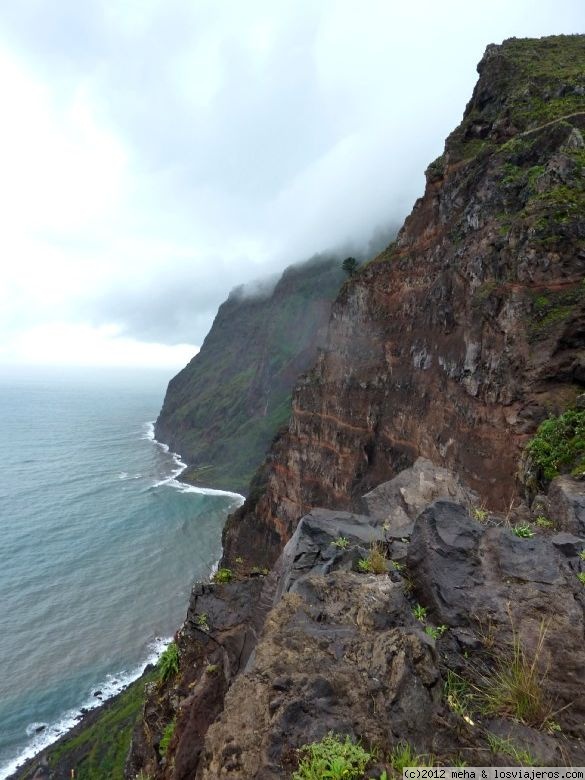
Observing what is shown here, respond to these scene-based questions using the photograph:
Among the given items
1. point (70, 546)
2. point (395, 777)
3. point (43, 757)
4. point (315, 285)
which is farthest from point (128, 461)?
point (395, 777)

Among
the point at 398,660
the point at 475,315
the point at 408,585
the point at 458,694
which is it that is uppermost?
the point at 475,315

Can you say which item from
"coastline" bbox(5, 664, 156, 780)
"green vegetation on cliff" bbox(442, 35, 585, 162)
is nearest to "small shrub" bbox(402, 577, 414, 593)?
"green vegetation on cliff" bbox(442, 35, 585, 162)

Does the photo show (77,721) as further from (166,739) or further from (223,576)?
(166,739)

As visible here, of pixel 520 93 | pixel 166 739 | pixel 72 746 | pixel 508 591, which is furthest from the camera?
pixel 72 746

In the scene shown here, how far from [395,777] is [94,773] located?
124 feet

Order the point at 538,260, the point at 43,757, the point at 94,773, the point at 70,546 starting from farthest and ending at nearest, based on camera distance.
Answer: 1. the point at 70,546
2. the point at 43,757
3. the point at 94,773
4. the point at 538,260

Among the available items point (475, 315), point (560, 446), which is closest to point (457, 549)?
point (560, 446)

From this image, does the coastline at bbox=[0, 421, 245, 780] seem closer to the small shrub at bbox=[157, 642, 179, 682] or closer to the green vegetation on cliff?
the small shrub at bbox=[157, 642, 179, 682]

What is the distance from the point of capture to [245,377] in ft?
447

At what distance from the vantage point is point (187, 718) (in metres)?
6.83

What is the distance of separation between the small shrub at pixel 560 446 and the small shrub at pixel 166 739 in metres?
11.3

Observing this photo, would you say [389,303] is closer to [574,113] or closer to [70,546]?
[574,113]

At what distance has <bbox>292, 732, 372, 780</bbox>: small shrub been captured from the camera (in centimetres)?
333

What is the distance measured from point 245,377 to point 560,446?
4921 inches
